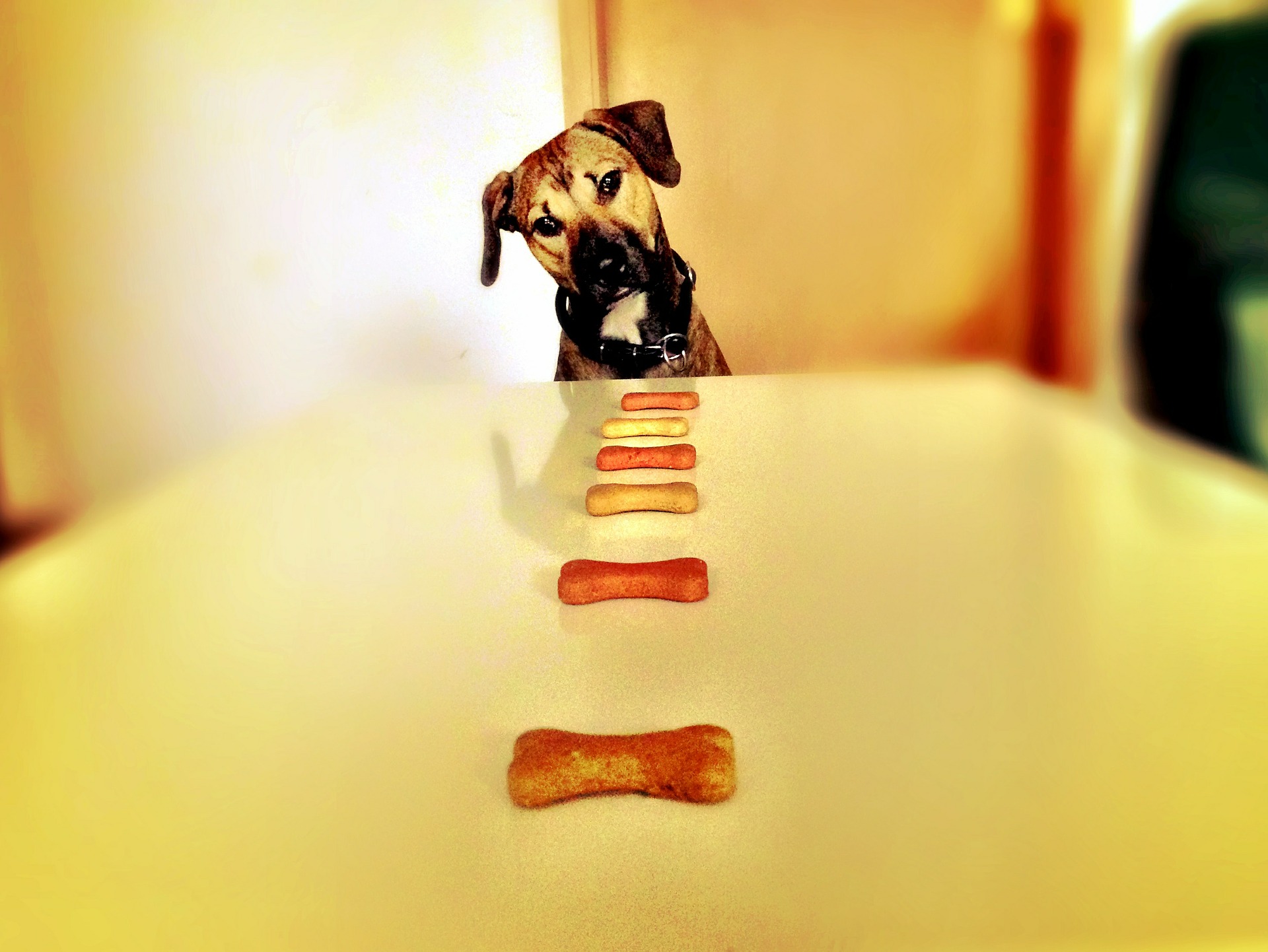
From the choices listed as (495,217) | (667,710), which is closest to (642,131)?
(495,217)

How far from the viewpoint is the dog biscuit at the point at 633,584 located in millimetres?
912

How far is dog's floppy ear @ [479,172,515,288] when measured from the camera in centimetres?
254

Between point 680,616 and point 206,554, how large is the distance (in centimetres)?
67

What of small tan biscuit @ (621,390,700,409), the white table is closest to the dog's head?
small tan biscuit @ (621,390,700,409)

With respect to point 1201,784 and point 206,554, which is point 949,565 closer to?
point 1201,784

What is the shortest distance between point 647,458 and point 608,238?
1.36 m

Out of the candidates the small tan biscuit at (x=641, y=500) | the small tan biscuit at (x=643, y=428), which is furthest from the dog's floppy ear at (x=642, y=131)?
the small tan biscuit at (x=641, y=500)

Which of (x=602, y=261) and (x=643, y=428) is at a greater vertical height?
(x=602, y=261)

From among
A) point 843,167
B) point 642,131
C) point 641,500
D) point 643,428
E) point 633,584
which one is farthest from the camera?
point 843,167

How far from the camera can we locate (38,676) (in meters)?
0.87

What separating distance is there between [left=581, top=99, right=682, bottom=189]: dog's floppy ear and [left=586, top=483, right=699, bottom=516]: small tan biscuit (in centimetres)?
160

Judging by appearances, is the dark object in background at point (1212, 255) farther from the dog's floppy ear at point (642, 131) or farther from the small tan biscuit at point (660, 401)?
the dog's floppy ear at point (642, 131)

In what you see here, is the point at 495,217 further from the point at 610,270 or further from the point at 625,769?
the point at 625,769

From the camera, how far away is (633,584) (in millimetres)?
911
